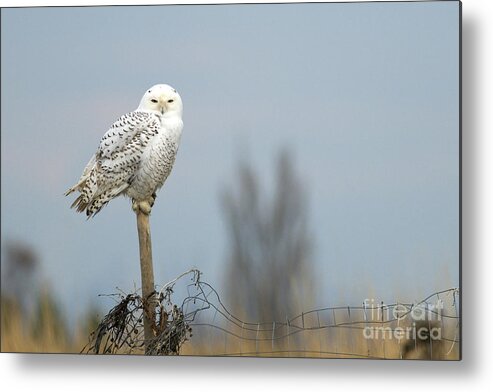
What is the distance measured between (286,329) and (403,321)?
1.39ft

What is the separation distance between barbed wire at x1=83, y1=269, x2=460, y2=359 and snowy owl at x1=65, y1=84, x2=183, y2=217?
1.22ft

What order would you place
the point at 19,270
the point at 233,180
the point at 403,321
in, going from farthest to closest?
the point at 19,270 → the point at 233,180 → the point at 403,321

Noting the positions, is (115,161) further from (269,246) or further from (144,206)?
(269,246)

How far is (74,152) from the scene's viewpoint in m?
4.30

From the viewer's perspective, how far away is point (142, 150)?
13.9ft

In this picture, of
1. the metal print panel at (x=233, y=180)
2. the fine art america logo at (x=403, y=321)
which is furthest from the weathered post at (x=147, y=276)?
the fine art america logo at (x=403, y=321)

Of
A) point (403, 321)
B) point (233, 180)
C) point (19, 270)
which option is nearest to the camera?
point (403, 321)

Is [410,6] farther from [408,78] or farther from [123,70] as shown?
[123,70]

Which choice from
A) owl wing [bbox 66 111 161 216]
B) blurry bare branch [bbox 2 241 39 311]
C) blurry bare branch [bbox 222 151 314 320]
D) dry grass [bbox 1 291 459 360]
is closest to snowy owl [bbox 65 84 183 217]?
owl wing [bbox 66 111 161 216]

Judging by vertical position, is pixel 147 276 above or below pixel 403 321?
above

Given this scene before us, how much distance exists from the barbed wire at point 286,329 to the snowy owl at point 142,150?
1.22 feet

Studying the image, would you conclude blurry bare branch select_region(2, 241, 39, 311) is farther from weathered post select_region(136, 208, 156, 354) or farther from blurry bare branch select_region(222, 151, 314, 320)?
blurry bare branch select_region(222, 151, 314, 320)

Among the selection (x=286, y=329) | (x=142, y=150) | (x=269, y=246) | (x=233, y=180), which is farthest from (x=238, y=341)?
(x=142, y=150)

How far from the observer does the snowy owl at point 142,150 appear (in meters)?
4.22
